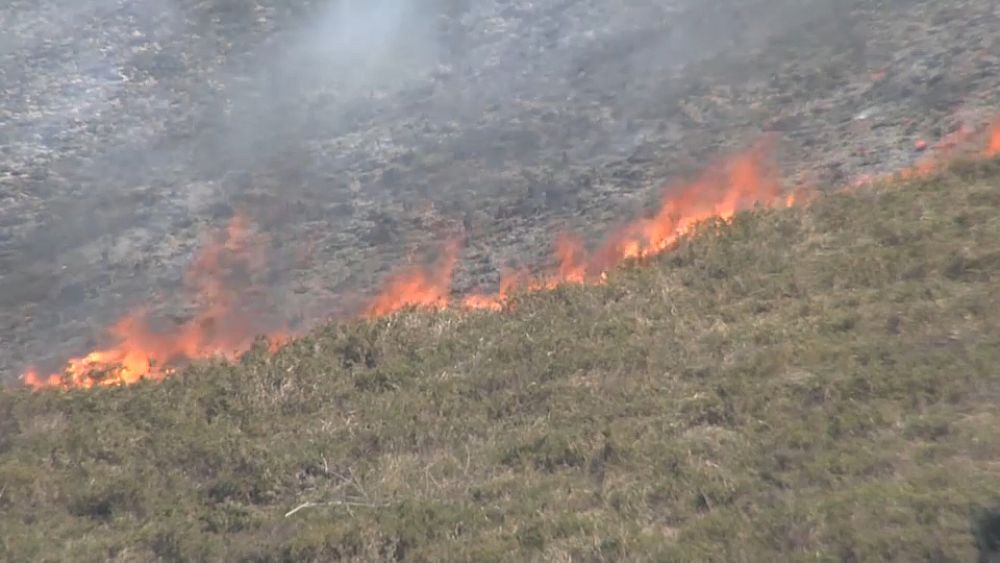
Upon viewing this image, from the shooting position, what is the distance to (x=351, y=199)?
15.2m

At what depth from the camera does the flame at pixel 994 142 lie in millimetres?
11867

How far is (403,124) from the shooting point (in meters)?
17.2

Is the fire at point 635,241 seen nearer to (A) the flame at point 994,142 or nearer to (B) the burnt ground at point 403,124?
(B) the burnt ground at point 403,124

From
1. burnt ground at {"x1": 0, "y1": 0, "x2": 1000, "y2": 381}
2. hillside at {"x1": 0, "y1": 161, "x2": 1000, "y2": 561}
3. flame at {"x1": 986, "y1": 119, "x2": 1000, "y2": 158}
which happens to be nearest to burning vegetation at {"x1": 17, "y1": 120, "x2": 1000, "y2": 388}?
flame at {"x1": 986, "y1": 119, "x2": 1000, "y2": 158}

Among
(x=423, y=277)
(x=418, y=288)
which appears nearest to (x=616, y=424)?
(x=418, y=288)

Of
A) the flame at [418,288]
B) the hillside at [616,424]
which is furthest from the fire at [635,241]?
the hillside at [616,424]

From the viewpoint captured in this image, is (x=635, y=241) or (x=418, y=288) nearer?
(x=635, y=241)

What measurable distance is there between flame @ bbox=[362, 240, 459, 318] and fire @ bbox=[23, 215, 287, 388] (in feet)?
4.12

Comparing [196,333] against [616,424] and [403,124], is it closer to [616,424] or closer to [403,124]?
[616,424]

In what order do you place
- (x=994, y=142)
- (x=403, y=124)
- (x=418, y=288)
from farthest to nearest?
(x=403, y=124) < (x=418, y=288) < (x=994, y=142)

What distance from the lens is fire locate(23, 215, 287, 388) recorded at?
37.0ft

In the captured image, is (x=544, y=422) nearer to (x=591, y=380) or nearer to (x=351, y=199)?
(x=591, y=380)

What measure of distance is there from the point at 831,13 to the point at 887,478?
12.8 metres

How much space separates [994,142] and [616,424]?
6739 millimetres
